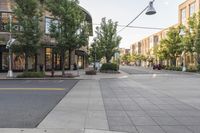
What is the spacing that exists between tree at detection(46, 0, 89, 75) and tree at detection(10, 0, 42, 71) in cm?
175

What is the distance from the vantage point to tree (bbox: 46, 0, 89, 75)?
28.2 m

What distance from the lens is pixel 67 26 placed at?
28625 mm

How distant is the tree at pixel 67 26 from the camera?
28203mm

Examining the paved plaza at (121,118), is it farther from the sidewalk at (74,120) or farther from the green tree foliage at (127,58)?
the green tree foliage at (127,58)

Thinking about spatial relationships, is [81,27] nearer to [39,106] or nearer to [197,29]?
[39,106]

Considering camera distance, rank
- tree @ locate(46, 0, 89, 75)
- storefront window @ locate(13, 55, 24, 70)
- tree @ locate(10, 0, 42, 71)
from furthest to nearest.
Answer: storefront window @ locate(13, 55, 24, 70), tree @ locate(46, 0, 89, 75), tree @ locate(10, 0, 42, 71)

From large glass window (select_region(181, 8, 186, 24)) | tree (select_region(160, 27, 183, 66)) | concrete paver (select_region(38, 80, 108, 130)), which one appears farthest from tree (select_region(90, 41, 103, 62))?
concrete paver (select_region(38, 80, 108, 130))

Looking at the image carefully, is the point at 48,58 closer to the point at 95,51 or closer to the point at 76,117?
the point at 95,51

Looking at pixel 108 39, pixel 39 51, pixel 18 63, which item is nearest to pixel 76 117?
pixel 39 51

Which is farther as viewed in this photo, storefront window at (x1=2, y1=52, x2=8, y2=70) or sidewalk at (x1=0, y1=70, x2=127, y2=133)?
storefront window at (x1=2, y1=52, x2=8, y2=70)

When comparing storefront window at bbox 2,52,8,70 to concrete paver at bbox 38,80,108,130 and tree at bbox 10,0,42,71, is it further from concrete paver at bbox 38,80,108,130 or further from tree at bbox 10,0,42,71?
concrete paver at bbox 38,80,108,130

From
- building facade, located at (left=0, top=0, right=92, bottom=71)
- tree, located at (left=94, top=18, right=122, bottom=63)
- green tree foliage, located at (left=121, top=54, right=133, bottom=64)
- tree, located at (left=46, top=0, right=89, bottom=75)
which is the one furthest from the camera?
green tree foliage, located at (left=121, top=54, right=133, bottom=64)

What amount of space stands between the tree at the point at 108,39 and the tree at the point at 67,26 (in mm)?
13072

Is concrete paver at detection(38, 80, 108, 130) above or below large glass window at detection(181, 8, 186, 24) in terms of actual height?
below
